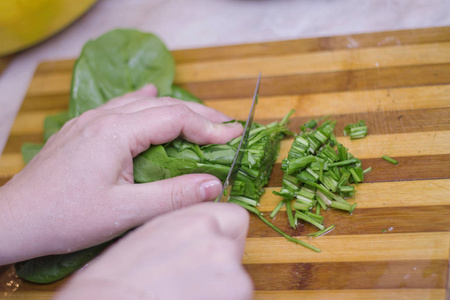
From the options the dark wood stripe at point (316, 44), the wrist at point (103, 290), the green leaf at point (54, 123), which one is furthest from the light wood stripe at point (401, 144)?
the green leaf at point (54, 123)

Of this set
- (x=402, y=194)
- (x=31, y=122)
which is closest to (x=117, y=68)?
(x=31, y=122)

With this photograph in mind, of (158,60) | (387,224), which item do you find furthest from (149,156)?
(387,224)

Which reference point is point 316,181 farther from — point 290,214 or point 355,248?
point 355,248

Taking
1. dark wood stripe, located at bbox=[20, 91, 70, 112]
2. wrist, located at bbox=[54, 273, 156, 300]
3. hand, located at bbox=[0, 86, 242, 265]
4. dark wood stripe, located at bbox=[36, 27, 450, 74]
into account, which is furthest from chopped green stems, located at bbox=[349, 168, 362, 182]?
dark wood stripe, located at bbox=[20, 91, 70, 112]

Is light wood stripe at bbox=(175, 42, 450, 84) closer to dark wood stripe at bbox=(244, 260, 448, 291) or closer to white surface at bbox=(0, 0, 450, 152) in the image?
white surface at bbox=(0, 0, 450, 152)

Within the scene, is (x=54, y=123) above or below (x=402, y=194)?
above

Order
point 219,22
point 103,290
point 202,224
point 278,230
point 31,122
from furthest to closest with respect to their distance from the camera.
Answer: point 219,22 → point 31,122 → point 278,230 → point 202,224 → point 103,290
